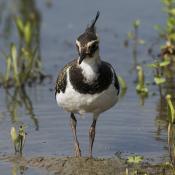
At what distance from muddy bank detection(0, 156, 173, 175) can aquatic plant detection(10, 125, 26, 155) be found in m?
0.10

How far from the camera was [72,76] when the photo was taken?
7.79 meters

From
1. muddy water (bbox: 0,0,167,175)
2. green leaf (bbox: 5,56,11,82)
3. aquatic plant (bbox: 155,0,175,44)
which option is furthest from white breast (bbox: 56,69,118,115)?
aquatic plant (bbox: 155,0,175,44)

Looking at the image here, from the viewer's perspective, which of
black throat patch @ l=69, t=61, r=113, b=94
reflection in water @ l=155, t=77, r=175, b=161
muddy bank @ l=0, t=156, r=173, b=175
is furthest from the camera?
reflection in water @ l=155, t=77, r=175, b=161

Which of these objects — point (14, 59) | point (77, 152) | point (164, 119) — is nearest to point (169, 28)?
point (164, 119)

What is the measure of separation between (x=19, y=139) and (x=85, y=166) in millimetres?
701

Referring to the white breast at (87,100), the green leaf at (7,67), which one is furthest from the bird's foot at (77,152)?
the green leaf at (7,67)

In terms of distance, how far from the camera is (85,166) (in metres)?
7.69

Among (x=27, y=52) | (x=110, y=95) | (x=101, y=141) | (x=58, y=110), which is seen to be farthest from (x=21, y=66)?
(x=110, y=95)

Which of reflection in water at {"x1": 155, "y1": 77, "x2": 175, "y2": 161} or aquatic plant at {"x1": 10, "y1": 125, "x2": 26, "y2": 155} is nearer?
aquatic plant at {"x1": 10, "y1": 125, "x2": 26, "y2": 155}

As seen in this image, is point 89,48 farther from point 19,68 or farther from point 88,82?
point 19,68

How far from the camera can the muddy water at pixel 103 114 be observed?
8.51 metres

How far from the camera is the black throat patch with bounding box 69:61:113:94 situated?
7.69 m

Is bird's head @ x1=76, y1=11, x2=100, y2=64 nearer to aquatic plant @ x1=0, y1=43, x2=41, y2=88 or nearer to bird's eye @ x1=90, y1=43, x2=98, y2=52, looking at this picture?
bird's eye @ x1=90, y1=43, x2=98, y2=52

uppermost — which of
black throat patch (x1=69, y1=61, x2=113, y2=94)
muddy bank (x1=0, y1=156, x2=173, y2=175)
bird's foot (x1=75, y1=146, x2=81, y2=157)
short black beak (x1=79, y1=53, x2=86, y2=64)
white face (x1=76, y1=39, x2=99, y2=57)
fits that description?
white face (x1=76, y1=39, x2=99, y2=57)
